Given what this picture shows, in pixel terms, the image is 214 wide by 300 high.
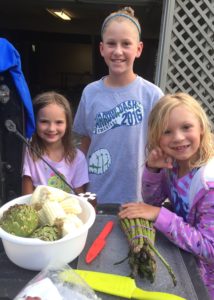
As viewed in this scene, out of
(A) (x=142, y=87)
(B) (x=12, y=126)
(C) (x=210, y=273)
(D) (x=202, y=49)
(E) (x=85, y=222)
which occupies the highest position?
(D) (x=202, y=49)

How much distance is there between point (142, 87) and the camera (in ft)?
6.93

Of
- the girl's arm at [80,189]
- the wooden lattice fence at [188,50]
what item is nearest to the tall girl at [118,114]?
the girl's arm at [80,189]

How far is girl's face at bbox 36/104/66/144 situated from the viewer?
194 centimetres

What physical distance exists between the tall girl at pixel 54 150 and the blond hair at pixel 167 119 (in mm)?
537

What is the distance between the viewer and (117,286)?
39.8 inches

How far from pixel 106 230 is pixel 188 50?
4.16 metres

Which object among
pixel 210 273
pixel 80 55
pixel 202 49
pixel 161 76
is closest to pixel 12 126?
pixel 210 273

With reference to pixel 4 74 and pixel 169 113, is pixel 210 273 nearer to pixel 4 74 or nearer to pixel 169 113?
pixel 169 113

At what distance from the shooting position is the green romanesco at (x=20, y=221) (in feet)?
3.43

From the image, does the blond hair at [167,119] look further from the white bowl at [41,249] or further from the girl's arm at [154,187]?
the white bowl at [41,249]

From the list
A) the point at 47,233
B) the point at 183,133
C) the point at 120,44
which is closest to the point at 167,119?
the point at 183,133

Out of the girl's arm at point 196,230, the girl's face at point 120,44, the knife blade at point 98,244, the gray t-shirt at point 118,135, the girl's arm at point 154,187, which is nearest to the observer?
the knife blade at point 98,244

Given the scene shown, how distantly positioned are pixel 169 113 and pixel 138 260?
0.70 metres

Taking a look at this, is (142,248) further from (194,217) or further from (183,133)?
(183,133)
